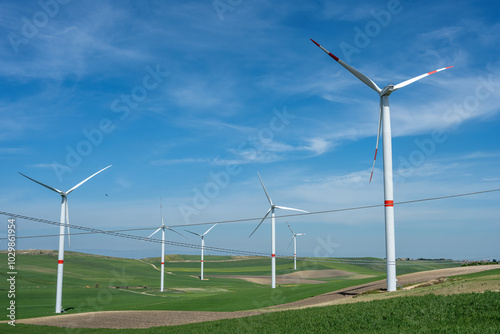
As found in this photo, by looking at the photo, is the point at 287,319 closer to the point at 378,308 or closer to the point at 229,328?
the point at 229,328

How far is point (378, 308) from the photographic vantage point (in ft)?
92.5

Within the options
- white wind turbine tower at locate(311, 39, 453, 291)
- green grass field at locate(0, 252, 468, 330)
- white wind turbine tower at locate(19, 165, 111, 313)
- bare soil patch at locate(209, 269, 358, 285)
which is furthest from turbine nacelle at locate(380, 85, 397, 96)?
bare soil patch at locate(209, 269, 358, 285)

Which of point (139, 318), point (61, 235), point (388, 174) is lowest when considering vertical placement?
point (139, 318)

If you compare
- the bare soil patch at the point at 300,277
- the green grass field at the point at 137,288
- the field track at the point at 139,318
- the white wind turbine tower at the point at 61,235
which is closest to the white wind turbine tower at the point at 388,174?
the field track at the point at 139,318

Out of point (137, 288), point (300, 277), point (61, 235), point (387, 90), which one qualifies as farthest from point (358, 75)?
point (300, 277)

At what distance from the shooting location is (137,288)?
97125 millimetres

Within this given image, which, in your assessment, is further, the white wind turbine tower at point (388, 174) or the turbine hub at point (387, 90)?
the turbine hub at point (387, 90)

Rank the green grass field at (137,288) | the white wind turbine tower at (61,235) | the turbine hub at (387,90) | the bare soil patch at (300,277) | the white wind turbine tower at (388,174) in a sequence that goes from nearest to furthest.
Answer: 1. the white wind turbine tower at (388,174)
2. the turbine hub at (387,90)
3. the white wind turbine tower at (61,235)
4. the green grass field at (137,288)
5. the bare soil patch at (300,277)

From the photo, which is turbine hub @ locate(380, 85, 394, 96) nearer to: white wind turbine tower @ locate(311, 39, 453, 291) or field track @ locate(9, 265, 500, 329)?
white wind turbine tower @ locate(311, 39, 453, 291)

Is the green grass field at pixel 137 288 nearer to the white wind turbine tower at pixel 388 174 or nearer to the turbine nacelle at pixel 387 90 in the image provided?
the white wind turbine tower at pixel 388 174

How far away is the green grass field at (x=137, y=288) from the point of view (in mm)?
57094

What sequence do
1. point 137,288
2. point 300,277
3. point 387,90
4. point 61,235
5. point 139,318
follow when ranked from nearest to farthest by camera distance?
point 387,90, point 139,318, point 61,235, point 137,288, point 300,277

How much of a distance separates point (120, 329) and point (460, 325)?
2733 centimetres

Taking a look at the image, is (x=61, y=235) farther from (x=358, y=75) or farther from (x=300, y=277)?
(x=300, y=277)
